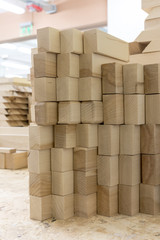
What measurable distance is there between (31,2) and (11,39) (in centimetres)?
172

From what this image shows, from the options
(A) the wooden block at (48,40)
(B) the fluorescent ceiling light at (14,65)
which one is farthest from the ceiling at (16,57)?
(A) the wooden block at (48,40)

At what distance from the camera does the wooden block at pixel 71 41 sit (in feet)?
7.37

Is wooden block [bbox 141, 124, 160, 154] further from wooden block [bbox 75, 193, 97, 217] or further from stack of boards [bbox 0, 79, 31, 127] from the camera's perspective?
stack of boards [bbox 0, 79, 31, 127]

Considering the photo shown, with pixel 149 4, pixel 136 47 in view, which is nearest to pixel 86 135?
pixel 136 47

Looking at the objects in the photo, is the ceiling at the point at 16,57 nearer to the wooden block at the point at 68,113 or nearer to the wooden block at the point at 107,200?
the wooden block at the point at 68,113

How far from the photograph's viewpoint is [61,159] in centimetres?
227

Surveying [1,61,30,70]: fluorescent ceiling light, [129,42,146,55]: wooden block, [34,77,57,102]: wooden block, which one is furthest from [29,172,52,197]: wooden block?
[1,61,30,70]: fluorescent ceiling light

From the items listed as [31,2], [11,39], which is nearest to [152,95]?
[31,2]

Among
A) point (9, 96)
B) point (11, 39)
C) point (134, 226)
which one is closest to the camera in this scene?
point (134, 226)

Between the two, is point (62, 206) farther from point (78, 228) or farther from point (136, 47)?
point (136, 47)

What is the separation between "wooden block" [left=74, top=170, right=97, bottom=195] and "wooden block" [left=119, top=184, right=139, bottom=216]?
24 centimetres

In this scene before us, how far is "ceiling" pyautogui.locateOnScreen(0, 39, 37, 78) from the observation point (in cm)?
1110

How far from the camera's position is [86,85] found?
2.32 meters

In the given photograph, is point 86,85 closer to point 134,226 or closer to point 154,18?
point 134,226
